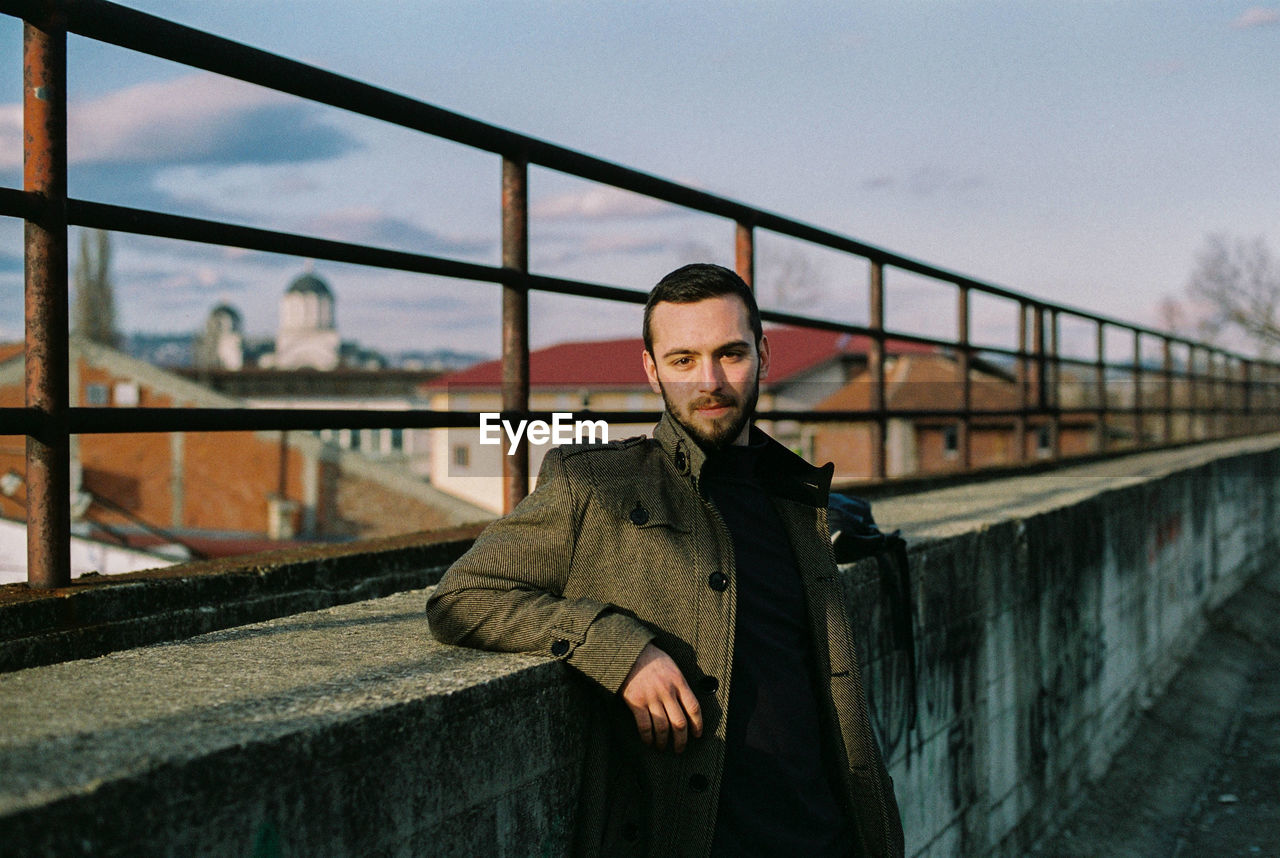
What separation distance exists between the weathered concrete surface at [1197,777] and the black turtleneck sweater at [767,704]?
11.3 ft

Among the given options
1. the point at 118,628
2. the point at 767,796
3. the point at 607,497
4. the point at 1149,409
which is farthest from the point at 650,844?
the point at 1149,409

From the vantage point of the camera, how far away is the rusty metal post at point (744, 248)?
16.7ft

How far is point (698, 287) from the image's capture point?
2156 mm

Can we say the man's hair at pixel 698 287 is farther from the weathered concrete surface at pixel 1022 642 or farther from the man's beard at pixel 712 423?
the weathered concrete surface at pixel 1022 642

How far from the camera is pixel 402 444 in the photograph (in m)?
63.8

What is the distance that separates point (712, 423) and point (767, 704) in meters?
0.51

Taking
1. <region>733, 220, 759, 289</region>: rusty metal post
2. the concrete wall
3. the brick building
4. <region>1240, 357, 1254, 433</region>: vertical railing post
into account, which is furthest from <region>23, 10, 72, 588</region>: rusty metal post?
the brick building

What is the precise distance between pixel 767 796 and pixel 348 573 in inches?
62.0

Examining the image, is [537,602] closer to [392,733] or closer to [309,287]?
[392,733]

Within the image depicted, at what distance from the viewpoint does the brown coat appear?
192cm

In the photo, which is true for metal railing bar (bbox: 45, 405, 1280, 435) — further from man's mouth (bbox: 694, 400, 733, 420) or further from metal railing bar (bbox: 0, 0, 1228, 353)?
man's mouth (bbox: 694, 400, 733, 420)

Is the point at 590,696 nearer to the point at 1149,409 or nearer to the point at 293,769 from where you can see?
the point at 293,769

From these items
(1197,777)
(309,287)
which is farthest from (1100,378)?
(309,287)

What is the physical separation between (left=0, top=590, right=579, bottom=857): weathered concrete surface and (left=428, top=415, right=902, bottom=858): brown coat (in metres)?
0.09
